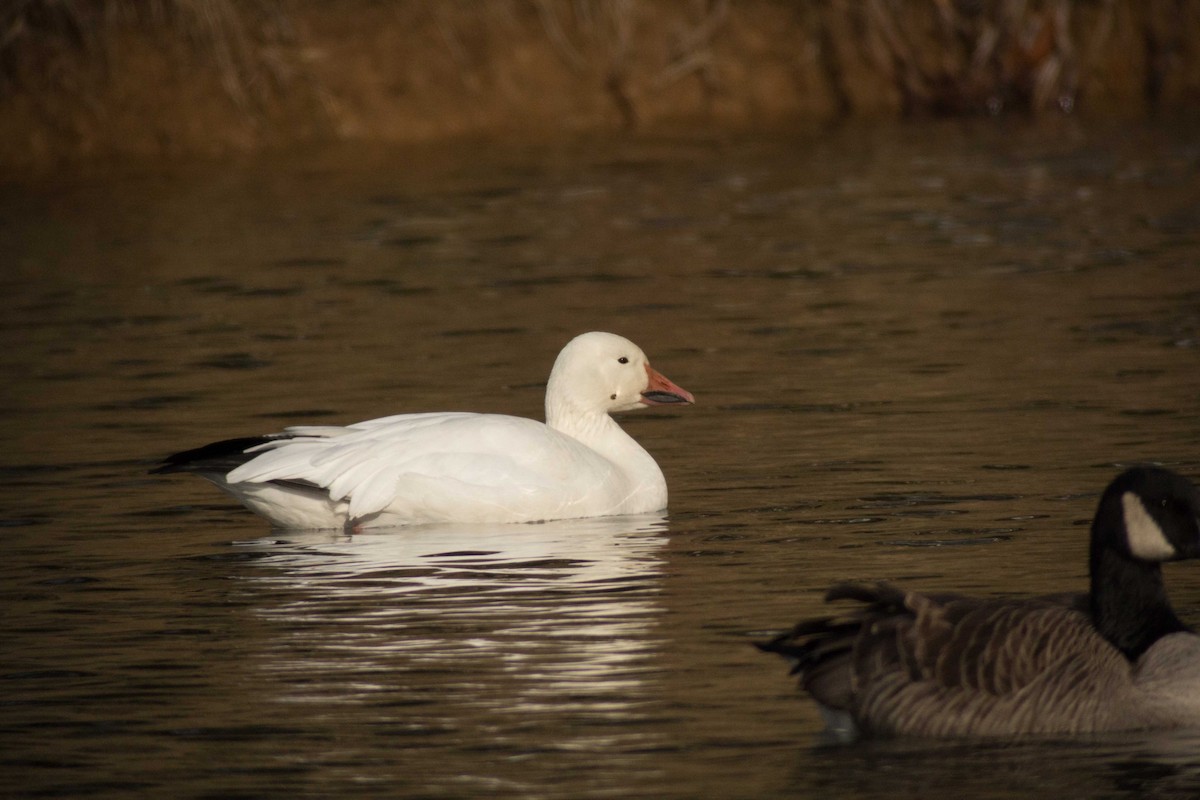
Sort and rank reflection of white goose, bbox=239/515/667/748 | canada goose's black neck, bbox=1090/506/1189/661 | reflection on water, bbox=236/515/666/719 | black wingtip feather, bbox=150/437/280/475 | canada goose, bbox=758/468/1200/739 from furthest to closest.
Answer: black wingtip feather, bbox=150/437/280/475 → reflection on water, bbox=236/515/666/719 → reflection of white goose, bbox=239/515/667/748 → canada goose's black neck, bbox=1090/506/1189/661 → canada goose, bbox=758/468/1200/739

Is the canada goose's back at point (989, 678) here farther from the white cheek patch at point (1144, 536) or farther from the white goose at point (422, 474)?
the white goose at point (422, 474)

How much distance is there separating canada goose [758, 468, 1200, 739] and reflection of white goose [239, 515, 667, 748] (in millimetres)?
757

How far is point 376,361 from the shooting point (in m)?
14.3

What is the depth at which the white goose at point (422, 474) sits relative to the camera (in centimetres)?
978

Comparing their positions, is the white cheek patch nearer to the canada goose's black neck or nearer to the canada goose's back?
the canada goose's black neck

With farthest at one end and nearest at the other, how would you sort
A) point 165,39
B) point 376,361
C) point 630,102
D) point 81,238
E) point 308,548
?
1. point 630,102
2. point 165,39
3. point 81,238
4. point 376,361
5. point 308,548

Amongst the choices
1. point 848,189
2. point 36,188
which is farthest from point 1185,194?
point 36,188

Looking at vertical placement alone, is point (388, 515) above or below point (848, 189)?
below

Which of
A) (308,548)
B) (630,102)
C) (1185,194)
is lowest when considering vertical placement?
(308,548)

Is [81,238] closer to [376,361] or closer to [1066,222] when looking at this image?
[376,361]

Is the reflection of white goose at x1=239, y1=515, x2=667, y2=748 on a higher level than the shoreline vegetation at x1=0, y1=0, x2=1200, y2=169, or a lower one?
lower

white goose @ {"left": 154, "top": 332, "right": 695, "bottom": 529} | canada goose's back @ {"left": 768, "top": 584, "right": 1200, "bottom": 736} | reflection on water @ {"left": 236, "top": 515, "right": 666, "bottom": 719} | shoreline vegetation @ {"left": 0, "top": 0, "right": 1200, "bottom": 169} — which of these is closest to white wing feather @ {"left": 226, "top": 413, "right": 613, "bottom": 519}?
white goose @ {"left": 154, "top": 332, "right": 695, "bottom": 529}

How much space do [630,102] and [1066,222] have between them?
9.56m

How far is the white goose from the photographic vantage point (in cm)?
978
